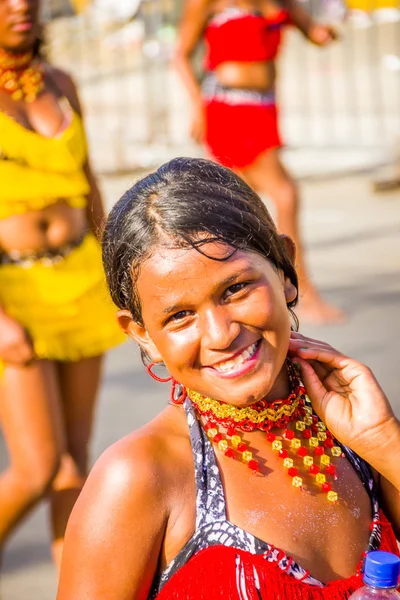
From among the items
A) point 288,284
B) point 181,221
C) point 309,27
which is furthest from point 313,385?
point 309,27

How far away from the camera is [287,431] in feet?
6.63

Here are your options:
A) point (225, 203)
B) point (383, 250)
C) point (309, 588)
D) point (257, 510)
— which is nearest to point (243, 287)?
point (225, 203)

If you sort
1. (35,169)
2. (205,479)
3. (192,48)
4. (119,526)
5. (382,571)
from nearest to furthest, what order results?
(382,571) < (119,526) < (205,479) < (35,169) < (192,48)

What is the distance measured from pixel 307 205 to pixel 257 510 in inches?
333

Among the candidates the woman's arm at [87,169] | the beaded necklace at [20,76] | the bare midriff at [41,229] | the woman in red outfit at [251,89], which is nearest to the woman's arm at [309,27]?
the woman in red outfit at [251,89]

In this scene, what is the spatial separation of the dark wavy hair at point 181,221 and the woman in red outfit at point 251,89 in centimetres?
400

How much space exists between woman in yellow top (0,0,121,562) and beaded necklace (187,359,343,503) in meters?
1.26

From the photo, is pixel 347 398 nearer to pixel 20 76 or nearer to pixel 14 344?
pixel 14 344

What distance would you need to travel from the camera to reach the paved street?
3932 millimetres

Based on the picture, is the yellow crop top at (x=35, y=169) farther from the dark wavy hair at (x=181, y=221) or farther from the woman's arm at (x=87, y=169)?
the dark wavy hair at (x=181, y=221)

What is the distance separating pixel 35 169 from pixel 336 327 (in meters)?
3.33

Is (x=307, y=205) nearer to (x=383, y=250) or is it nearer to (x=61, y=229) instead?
(x=383, y=250)

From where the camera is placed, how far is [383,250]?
815 centimetres

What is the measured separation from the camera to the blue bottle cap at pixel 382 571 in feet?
5.49
